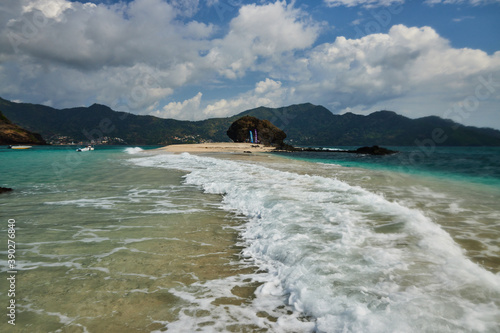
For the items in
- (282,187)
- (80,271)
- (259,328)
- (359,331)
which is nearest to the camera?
(359,331)

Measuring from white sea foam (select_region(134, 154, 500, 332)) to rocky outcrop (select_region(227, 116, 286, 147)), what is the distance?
118 m

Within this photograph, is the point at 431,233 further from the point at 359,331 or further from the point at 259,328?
the point at 259,328

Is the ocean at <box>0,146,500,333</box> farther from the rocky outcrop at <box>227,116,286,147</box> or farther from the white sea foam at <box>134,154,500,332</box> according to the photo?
the rocky outcrop at <box>227,116,286,147</box>

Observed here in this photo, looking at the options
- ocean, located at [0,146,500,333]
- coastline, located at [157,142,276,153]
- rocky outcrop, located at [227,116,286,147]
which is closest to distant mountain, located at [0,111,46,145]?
coastline, located at [157,142,276,153]

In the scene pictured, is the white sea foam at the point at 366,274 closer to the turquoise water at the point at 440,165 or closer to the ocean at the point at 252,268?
the ocean at the point at 252,268

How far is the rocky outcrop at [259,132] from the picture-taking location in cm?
12694

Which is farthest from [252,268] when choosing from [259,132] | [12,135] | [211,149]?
[12,135]

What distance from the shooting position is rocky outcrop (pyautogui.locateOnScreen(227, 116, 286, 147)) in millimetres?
126938

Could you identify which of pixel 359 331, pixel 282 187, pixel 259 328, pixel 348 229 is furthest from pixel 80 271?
pixel 282 187

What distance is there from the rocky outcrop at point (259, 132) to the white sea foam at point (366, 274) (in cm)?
11758

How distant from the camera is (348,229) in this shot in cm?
712

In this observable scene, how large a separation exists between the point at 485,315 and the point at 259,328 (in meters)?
3.12

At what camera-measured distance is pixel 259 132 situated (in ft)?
419

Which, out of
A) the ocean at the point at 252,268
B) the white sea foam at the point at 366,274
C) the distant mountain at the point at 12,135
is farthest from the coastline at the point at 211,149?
the distant mountain at the point at 12,135
